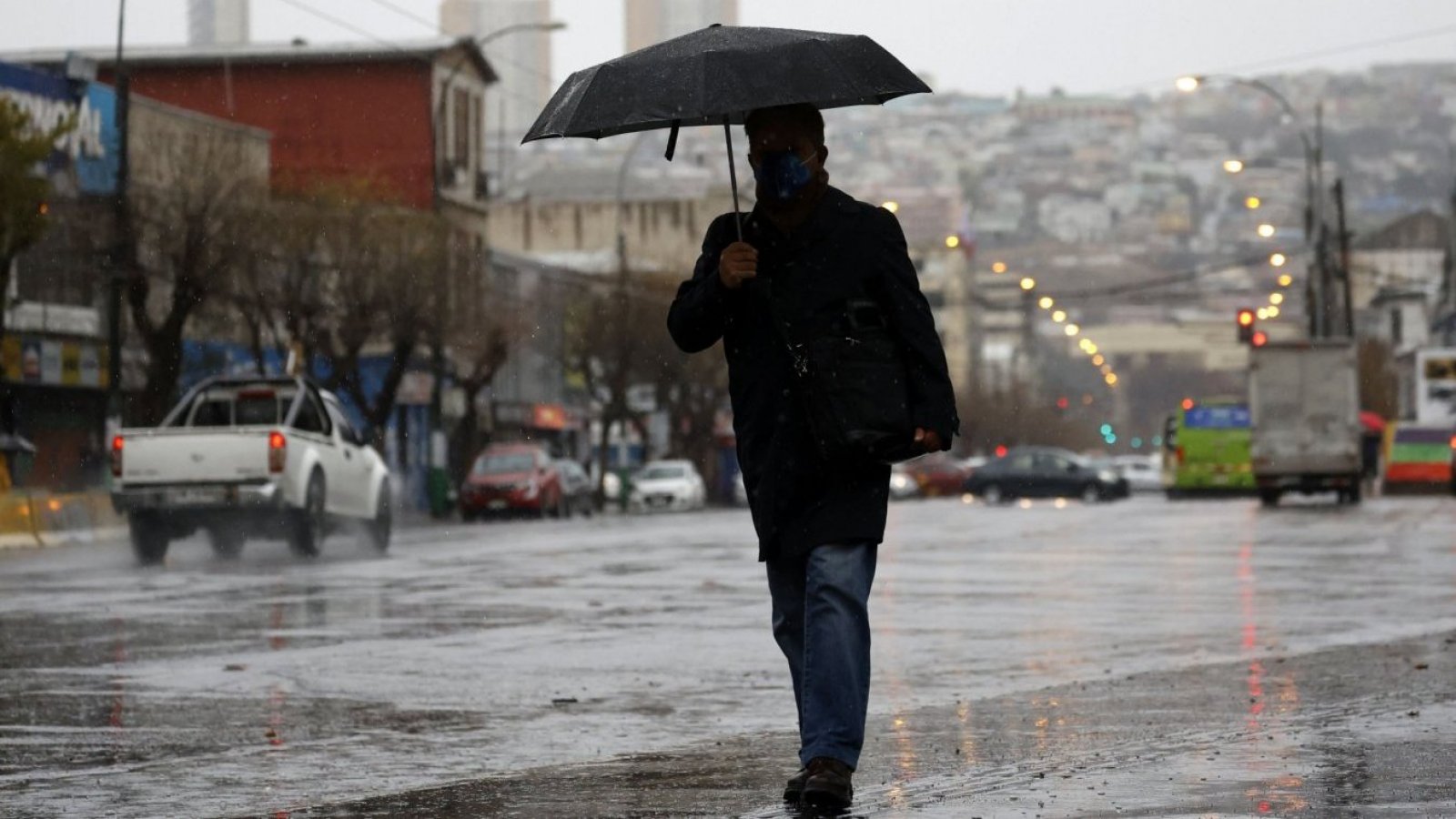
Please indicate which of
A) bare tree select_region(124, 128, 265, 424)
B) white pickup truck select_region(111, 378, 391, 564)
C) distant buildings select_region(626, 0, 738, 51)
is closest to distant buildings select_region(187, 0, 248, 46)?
distant buildings select_region(626, 0, 738, 51)

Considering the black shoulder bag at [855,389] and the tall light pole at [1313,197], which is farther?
the tall light pole at [1313,197]

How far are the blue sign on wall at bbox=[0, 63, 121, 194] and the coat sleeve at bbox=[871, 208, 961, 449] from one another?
43.0 meters

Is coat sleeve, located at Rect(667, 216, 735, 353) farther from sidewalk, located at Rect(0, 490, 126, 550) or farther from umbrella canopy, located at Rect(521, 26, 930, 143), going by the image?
sidewalk, located at Rect(0, 490, 126, 550)

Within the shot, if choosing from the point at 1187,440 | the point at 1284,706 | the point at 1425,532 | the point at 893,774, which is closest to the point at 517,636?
the point at 1284,706

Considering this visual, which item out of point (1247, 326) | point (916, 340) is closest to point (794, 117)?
point (916, 340)

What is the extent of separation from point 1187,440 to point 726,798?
69.6 m

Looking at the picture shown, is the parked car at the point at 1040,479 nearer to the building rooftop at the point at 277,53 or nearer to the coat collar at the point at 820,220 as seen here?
the building rooftop at the point at 277,53

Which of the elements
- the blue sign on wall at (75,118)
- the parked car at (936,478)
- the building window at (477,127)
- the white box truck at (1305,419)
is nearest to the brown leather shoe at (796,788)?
the blue sign on wall at (75,118)

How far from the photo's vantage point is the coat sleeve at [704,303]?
24.3 feet

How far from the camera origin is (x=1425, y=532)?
3231 centimetres

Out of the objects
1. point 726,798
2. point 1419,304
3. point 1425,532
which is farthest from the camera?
point 1419,304

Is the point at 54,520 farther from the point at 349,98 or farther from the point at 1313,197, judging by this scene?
the point at 1313,197

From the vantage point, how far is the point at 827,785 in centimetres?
704

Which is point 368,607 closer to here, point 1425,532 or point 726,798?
point 726,798
